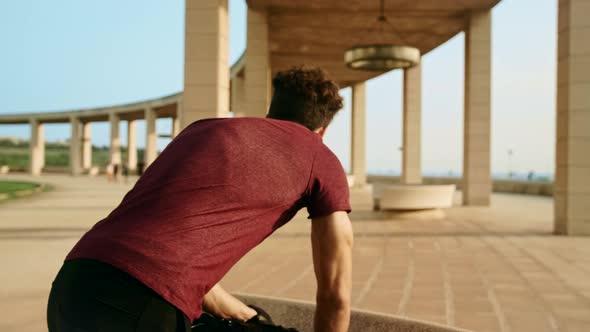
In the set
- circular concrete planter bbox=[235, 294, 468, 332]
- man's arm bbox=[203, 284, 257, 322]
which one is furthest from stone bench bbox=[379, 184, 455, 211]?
man's arm bbox=[203, 284, 257, 322]

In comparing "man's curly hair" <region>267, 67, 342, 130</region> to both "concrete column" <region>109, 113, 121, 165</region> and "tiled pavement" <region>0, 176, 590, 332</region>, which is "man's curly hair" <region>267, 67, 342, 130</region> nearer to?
"tiled pavement" <region>0, 176, 590, 332</region>

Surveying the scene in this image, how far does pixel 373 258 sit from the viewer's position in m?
7.70

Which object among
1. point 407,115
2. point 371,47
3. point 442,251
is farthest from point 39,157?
point 442,251

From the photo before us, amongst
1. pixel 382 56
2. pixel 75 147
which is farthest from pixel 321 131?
pixel 75 147

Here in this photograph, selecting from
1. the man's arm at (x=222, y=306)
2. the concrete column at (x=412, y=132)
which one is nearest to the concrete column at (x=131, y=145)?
the concrete column at (x=412, y=132)

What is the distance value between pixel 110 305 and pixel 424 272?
565cm

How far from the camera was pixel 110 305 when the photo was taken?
4.98ft

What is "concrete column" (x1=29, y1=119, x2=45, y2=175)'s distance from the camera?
190ft

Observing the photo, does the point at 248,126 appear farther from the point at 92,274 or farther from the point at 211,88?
the point at 211,88

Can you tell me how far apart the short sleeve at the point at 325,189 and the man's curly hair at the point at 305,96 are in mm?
185

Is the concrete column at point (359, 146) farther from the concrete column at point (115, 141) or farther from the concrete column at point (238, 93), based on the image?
the concrete column at point (115, 141)

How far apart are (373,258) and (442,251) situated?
4.30ft

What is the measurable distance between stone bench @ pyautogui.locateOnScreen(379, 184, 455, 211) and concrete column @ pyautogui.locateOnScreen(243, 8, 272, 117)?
7959 millimetres

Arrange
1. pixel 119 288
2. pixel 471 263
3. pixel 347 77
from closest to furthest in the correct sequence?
1. pixel 119 288
2. pixel 471 263
3. pixel 347 77
